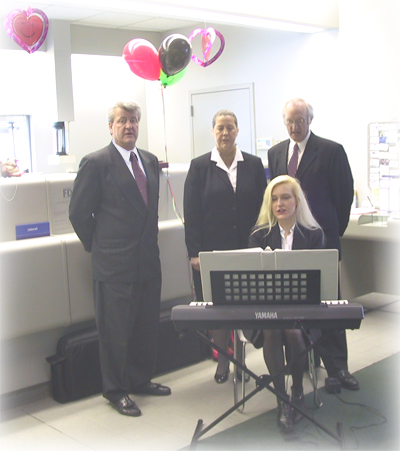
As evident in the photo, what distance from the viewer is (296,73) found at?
6.49 metres

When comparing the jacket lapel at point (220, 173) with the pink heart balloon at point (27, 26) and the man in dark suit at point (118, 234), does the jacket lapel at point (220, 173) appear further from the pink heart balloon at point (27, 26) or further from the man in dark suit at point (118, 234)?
the pink heart balloon at point (27, 26)

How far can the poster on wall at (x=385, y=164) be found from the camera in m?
5.19

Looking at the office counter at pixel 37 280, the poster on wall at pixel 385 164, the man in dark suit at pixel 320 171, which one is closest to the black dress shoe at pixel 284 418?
the man in dark suit at pixel 320 171

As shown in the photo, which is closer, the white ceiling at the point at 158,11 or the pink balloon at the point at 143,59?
the pink balloon at the point at 143,59

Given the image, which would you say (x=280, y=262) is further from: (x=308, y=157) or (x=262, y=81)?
(x=262, y=81)

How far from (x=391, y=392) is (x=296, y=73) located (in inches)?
167

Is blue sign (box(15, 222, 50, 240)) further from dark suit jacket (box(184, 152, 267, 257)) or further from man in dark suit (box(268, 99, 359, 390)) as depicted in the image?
man in dark suit (box(268, 99, 359, 390))

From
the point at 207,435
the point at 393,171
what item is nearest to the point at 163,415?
the point at 207,435

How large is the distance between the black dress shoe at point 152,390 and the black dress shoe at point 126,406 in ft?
0.69

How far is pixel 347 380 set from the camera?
3.26 m

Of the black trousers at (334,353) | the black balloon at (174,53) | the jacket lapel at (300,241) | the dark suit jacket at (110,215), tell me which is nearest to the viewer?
the jacket lapel at (300,241)

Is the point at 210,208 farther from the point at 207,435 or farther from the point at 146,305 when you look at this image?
the point at 207,435

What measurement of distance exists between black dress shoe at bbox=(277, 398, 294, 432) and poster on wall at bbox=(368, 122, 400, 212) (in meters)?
2.83

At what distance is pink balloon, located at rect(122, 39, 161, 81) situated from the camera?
4.04 metres
